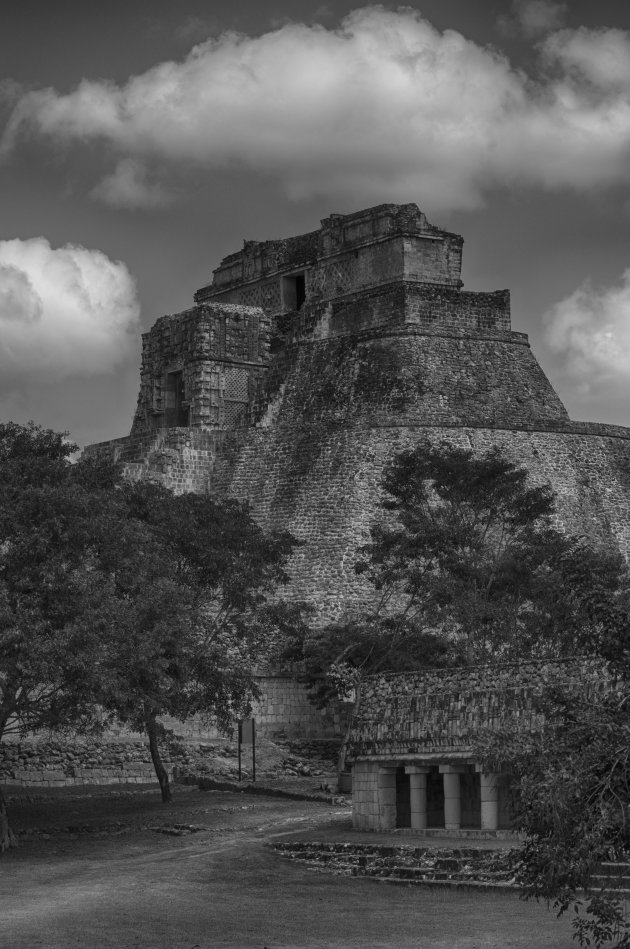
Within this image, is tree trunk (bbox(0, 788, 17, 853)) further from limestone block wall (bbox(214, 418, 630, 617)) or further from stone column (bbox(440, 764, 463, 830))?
limestone block wall (bbox(214, 418, 630, 617))

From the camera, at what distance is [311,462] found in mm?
45281

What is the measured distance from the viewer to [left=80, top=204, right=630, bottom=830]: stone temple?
144ft

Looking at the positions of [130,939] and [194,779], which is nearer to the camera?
[130,939]

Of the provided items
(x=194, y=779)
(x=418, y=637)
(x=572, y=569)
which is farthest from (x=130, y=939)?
(x=418, y=637)

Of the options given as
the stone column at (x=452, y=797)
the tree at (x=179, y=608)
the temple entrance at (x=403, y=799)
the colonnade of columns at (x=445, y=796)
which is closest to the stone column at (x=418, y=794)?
the colonnade of columns at (x=445, y=796)

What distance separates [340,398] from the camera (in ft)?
156

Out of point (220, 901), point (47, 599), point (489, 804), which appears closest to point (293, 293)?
point (47, 599)

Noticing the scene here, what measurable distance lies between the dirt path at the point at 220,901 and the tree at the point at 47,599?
7.35 ft

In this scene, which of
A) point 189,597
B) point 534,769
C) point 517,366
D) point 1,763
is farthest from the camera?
point 517,366

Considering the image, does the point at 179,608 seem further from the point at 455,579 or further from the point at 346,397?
the point at 346,397

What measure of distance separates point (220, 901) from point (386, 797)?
4.48 m

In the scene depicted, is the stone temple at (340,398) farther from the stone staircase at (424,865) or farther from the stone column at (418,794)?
the stone staircase at (424,865)

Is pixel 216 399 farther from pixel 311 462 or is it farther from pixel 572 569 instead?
pixel 572 569

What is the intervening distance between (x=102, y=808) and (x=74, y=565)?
5973 millimetres
